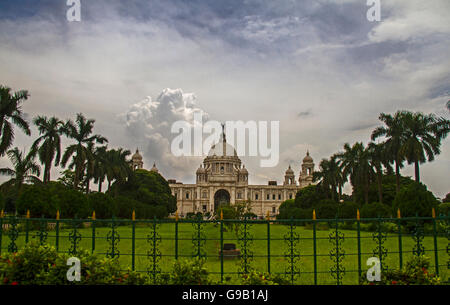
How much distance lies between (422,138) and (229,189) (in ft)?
246

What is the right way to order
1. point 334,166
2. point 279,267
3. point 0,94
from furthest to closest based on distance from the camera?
point 334,166, point 0,94, point 279,267

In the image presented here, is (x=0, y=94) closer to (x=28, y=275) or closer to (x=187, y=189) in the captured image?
(x=28, y=275)

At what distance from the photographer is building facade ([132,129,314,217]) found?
103m

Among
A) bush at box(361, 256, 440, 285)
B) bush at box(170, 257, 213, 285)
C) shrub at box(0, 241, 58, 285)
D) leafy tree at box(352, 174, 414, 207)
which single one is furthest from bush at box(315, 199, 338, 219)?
shrub at box(0, 241, 58, 285)

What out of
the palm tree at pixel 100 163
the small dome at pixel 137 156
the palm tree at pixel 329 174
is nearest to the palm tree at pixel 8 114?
the palm tree at pixel 100 163

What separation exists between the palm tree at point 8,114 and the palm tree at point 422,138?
27320mm

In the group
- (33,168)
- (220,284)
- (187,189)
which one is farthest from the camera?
(187,189)

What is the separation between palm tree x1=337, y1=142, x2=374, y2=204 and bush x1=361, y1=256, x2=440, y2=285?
32.1 m

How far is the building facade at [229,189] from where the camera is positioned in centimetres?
10275

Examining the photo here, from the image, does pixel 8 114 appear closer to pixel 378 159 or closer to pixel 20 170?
pixel 20 170

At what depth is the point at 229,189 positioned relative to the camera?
104m

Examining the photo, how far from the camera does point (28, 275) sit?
281 inches

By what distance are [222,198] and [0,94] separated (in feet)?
282
